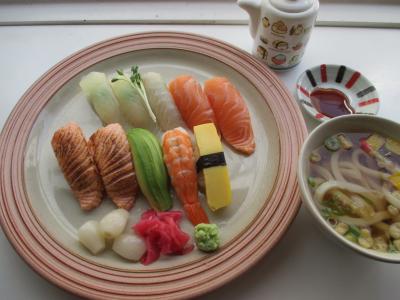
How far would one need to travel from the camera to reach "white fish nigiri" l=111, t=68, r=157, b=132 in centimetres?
143

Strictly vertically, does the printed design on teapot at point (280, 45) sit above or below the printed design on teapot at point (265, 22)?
below

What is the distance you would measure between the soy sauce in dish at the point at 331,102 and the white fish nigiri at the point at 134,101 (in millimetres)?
686

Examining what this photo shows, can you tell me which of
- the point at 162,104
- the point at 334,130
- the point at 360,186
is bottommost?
the point at 360,186

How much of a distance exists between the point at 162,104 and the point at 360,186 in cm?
78

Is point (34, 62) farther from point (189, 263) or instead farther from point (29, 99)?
point (189, 263)

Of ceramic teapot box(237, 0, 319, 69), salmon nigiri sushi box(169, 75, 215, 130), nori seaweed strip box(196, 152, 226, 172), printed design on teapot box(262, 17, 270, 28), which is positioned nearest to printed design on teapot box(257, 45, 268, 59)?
ceramic teapot box(237, 0, 319, 69)

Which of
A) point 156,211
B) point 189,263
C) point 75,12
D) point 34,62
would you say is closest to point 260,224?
point 189,263

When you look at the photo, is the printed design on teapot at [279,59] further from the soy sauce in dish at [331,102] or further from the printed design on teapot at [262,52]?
the soy sauce in dish at [331,102]

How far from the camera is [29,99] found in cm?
144

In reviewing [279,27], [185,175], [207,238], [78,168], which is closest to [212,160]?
[185,175]

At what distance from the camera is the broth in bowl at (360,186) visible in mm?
1057

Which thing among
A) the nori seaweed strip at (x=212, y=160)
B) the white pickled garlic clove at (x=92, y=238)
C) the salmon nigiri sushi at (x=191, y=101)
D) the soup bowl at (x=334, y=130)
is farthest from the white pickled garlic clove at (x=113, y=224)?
the soup bowl at (x=334, y=130)

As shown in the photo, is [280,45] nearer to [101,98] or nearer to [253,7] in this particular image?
[253,7]

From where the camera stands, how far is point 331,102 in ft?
5.03
